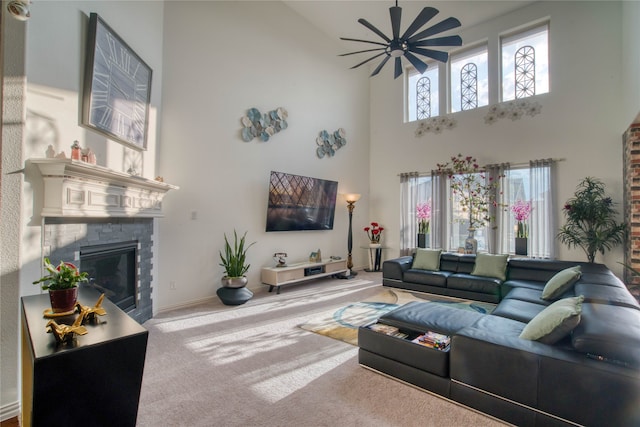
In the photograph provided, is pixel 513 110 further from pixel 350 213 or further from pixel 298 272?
pixel 298 272

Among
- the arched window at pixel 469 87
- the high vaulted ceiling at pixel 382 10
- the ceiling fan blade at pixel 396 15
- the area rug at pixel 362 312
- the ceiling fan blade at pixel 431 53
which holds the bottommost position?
the area rug at pixel 362 312

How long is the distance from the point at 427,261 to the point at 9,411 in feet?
16.0

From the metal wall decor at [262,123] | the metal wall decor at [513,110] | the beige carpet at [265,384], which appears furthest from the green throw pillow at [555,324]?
the metal wall decor at [513,110]

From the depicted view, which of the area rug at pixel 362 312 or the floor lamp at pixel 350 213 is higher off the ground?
the floor lamp at pixel 350 213

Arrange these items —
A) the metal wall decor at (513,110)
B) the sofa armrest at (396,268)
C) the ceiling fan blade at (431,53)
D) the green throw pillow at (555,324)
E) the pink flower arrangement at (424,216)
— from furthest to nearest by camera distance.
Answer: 1. the pink flower arrangement at (424,216)
2. the metal wall decor at (513,110)
3. the sofa armrest at (396,268)
4. the ceiling fan blade at (431,53)
5. the green throw pillow at (555,324)

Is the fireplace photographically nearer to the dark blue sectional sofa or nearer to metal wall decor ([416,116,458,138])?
the dark blue sectional sofa

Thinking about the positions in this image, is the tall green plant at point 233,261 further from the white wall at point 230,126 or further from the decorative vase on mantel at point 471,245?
the decorative vase on mantel at point 471,245

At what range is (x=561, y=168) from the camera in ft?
17.1

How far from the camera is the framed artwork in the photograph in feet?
8.55

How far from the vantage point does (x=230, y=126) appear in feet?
15.4

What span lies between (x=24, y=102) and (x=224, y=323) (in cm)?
265

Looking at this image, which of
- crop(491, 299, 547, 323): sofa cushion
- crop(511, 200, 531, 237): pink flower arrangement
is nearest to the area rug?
crop(491, 299, 547, 323): sofa cushion

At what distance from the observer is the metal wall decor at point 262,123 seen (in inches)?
192

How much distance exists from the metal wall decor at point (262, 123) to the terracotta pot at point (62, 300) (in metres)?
3.62
